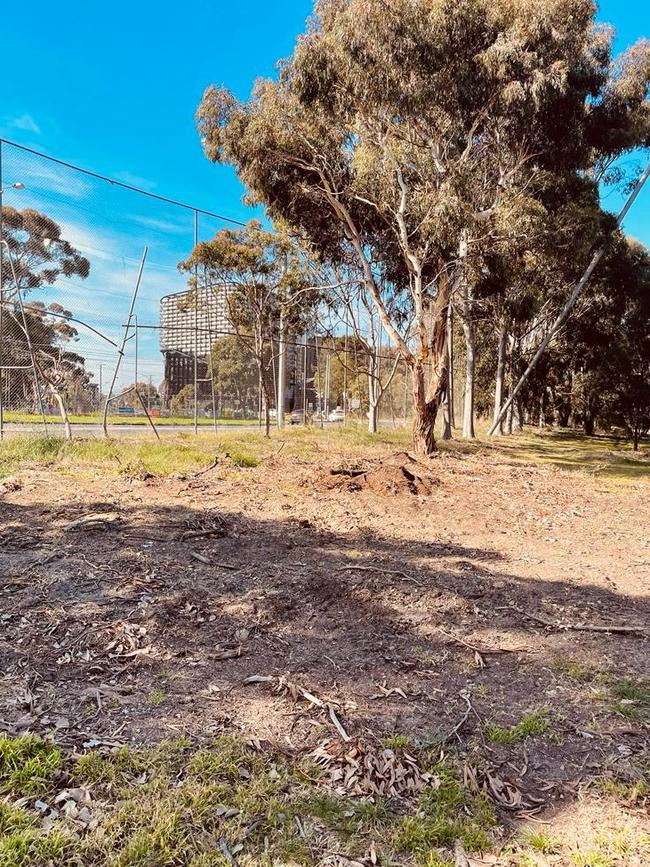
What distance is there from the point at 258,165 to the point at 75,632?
9.99 meters

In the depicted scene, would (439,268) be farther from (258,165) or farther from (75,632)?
(75,632)

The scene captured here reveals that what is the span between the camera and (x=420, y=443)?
11484mm

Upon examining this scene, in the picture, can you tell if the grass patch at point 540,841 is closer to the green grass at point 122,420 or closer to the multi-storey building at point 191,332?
the green grass at point 122,420

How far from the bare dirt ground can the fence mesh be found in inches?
164

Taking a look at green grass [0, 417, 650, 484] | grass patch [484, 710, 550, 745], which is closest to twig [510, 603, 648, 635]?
grass patch [484, 710, 550, 745]

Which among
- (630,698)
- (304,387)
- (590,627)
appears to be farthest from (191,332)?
(630,698)

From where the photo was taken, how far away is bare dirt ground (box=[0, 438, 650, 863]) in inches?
82.6

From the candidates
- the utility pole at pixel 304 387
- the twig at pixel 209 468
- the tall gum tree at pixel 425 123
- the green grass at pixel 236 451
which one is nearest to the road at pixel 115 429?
the green grass at pixel 236 451

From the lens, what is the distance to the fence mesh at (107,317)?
909cm

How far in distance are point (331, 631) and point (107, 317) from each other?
9.19 metres

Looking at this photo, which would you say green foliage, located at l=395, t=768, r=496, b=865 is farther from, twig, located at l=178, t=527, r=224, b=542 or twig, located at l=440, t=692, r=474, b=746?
twig, located at l=178, t=527, r=224, b=542

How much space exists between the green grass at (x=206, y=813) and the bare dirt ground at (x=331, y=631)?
14cm

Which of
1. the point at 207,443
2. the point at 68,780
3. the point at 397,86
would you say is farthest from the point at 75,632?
the point at 397,86

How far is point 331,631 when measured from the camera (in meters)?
2.98
